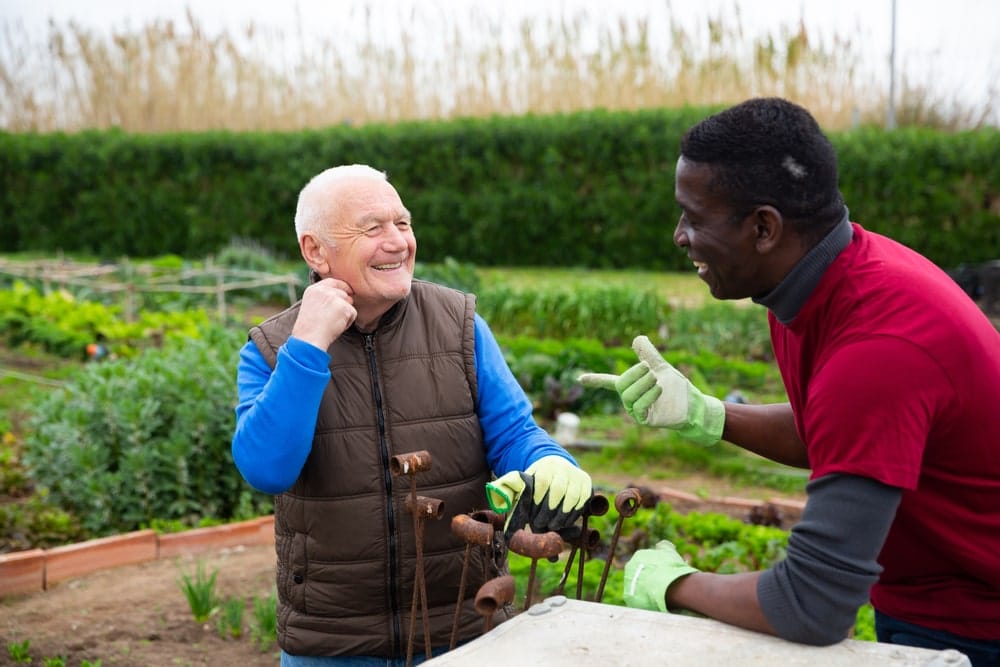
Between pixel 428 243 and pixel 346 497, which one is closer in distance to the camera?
pixel 346 497

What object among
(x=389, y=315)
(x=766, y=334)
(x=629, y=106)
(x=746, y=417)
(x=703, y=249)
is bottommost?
(x=766, y=334)

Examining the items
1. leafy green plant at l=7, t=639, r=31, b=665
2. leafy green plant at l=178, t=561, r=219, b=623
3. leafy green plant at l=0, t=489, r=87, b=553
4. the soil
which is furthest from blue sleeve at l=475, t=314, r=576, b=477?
leafy green plant at l=0, t=489, r=87, b=553

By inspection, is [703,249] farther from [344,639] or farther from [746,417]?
[344,639]

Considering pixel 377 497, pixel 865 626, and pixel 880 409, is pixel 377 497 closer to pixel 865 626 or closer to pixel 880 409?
pixel 880 409

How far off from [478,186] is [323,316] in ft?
44.0

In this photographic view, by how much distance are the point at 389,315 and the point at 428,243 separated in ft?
44.0

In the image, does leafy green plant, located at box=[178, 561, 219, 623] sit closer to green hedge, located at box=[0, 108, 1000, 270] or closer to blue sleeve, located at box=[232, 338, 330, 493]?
blue sleeve, located at box=[232, 338, 330, 493]

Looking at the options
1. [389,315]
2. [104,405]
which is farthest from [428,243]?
[389,315]

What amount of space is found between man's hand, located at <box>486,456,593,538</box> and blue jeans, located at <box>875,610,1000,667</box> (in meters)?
0.59

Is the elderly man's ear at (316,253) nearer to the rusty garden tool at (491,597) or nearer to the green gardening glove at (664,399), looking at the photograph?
the green gardening glove at (664,399)

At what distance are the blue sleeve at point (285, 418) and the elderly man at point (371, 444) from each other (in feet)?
0.13

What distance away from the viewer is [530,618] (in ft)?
5.55

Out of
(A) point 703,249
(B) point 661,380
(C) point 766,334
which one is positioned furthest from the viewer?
(C) point 766,334

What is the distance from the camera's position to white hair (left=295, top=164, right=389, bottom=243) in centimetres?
229
